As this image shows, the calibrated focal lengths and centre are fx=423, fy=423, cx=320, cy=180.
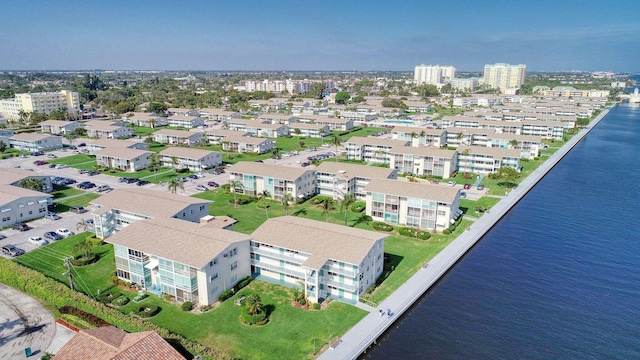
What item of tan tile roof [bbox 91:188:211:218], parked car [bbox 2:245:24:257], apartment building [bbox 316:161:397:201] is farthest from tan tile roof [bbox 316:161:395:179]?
parked car [bbox 2:245:24:257]

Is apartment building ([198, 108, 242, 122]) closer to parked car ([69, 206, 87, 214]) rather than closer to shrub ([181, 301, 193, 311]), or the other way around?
parked car ([69, 206, 87, 214])

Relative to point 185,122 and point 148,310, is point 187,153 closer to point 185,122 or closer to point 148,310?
point 148,310

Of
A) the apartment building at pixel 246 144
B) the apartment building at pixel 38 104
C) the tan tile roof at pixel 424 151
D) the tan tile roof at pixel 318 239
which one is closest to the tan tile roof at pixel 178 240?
the tan tile roof at pixel 318 239

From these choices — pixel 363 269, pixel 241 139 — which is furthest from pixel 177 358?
pixel 241 139

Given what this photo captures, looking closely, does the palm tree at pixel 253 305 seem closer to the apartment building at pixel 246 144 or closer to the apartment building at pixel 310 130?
the apartment building at pixel 246 144

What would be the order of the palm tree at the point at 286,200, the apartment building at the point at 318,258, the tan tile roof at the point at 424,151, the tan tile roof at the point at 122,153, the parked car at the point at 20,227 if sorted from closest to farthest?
the apartment building at the point at 318,258, the parked car at the point at 20,227, the palm tree at the point at 286,200, the tan tile roof at the point at 424,151, the tan tile roof at the point at 122,153

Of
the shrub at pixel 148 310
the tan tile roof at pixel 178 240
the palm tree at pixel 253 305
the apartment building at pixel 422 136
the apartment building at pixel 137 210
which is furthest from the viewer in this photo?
the apartment building at pixel 422 136
